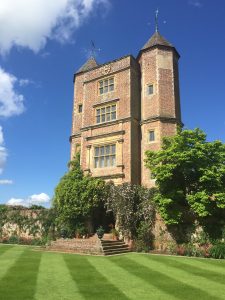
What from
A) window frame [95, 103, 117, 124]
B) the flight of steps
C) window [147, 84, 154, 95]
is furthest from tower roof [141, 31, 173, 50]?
the flight of steps

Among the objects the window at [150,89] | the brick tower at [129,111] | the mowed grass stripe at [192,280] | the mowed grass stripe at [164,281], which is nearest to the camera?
the mowed grass stripe at [164,281]

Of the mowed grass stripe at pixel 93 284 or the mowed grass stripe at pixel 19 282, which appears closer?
the mowed grass stripe at pixel 19 282

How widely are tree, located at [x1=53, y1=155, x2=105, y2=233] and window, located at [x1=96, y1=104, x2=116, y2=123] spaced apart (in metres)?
5.11

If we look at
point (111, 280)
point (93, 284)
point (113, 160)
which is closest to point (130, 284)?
point (111, 280)

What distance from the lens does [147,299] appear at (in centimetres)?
760

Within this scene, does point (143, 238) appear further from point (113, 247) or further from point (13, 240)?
point (13, 240)

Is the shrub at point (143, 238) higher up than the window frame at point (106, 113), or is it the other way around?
the window frame at point (106, 113)

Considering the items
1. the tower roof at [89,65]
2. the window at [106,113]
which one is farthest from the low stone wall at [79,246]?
the tower roof at [89,65]

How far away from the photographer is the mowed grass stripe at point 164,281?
8.12 metres

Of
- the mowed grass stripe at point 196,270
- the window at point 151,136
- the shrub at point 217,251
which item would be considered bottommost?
the mowed grass stripe at point 196,270

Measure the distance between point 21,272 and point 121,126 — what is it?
14.9m

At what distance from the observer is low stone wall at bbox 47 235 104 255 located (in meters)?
17.9

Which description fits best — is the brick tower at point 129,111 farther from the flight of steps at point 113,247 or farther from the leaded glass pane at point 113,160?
the flight of steps at point 113,247

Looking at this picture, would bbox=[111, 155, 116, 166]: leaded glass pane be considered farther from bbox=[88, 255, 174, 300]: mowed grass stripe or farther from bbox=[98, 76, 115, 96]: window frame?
bbox=[88, 255, 174, 300]: mowed grass stripe
